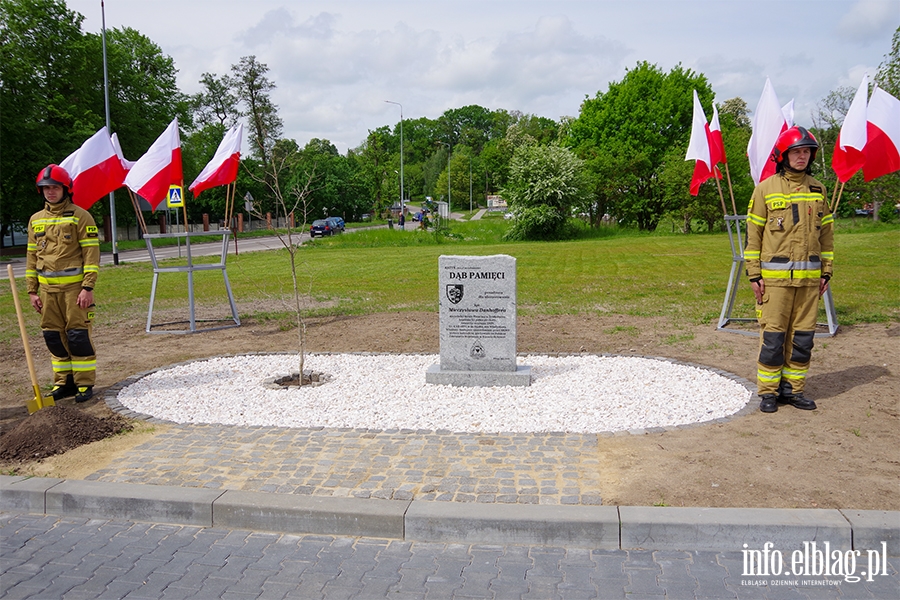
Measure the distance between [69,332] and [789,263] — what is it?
7.08 m

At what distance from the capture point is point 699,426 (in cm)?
574

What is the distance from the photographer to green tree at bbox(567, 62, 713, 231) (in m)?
44.7

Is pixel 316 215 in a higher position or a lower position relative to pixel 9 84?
lower

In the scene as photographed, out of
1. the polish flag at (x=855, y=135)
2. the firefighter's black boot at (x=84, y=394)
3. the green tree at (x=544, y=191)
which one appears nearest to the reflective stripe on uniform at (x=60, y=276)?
the firefighter's black boot at (x=84, y=394)

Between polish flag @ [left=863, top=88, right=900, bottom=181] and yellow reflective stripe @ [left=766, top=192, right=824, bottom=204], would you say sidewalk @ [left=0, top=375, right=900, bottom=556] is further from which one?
polish flag @ [left=863, top=88, right=900, bottom=181]

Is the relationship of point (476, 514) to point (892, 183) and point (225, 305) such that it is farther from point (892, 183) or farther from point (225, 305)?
point (892, 183)

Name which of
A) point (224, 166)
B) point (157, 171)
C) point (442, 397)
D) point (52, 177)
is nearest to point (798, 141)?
point (442, 397)

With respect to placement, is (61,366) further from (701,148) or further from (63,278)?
(701,148)

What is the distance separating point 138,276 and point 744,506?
2044 centimetres

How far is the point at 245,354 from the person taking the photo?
30.0 ft

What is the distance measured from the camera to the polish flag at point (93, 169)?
876 cm

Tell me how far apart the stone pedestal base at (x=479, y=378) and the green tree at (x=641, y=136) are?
129 ft

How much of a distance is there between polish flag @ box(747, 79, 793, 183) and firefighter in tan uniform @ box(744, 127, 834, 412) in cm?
281

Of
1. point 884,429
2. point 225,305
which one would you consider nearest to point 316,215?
point 225,305
